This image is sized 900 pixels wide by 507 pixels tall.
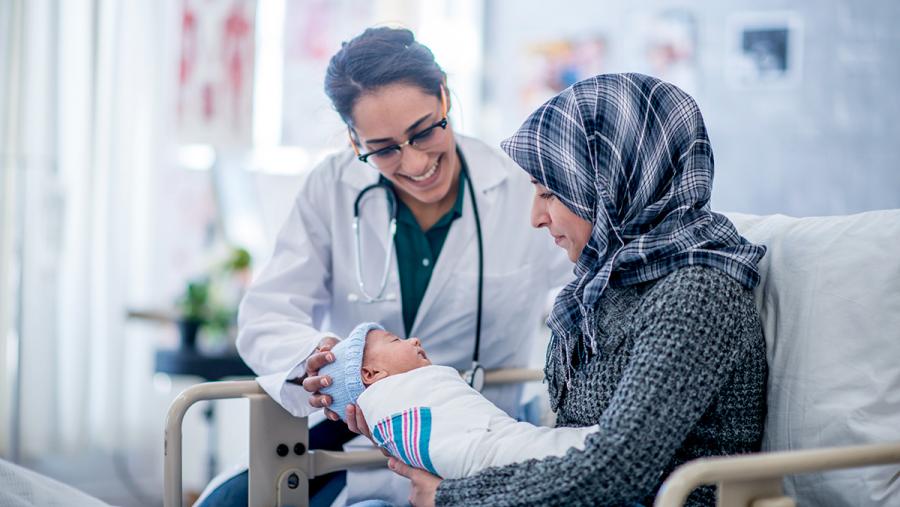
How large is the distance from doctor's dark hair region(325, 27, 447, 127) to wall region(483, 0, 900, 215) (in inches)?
82.5

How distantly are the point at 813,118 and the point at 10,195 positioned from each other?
284 cm

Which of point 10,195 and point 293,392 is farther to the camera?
point 10,195

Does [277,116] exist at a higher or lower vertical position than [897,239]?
higher

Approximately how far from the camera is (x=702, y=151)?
1.24 metres

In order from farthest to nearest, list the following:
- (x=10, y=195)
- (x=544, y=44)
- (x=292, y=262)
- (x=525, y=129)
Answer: (x=544, y=44) < (x=10, y=195) < (x=292, y=262) < (x=525, y=129)

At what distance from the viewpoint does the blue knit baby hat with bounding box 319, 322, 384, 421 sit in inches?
55.2

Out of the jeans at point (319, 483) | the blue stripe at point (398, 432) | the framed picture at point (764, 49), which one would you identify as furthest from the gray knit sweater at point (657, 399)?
the framed picture at point (764, 49)

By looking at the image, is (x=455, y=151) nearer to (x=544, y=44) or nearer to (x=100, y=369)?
(x=100, y=369)

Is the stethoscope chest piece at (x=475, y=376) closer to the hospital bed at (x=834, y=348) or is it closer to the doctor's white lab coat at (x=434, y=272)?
the doctor's white lab coat at (x=434, y=272)

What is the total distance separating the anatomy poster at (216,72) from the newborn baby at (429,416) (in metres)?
2.16

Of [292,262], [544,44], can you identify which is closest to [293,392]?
[292,262]

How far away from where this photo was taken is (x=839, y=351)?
1.26 metres

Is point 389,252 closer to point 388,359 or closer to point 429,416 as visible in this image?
point 388,359

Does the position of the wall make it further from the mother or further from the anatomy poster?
the mother
